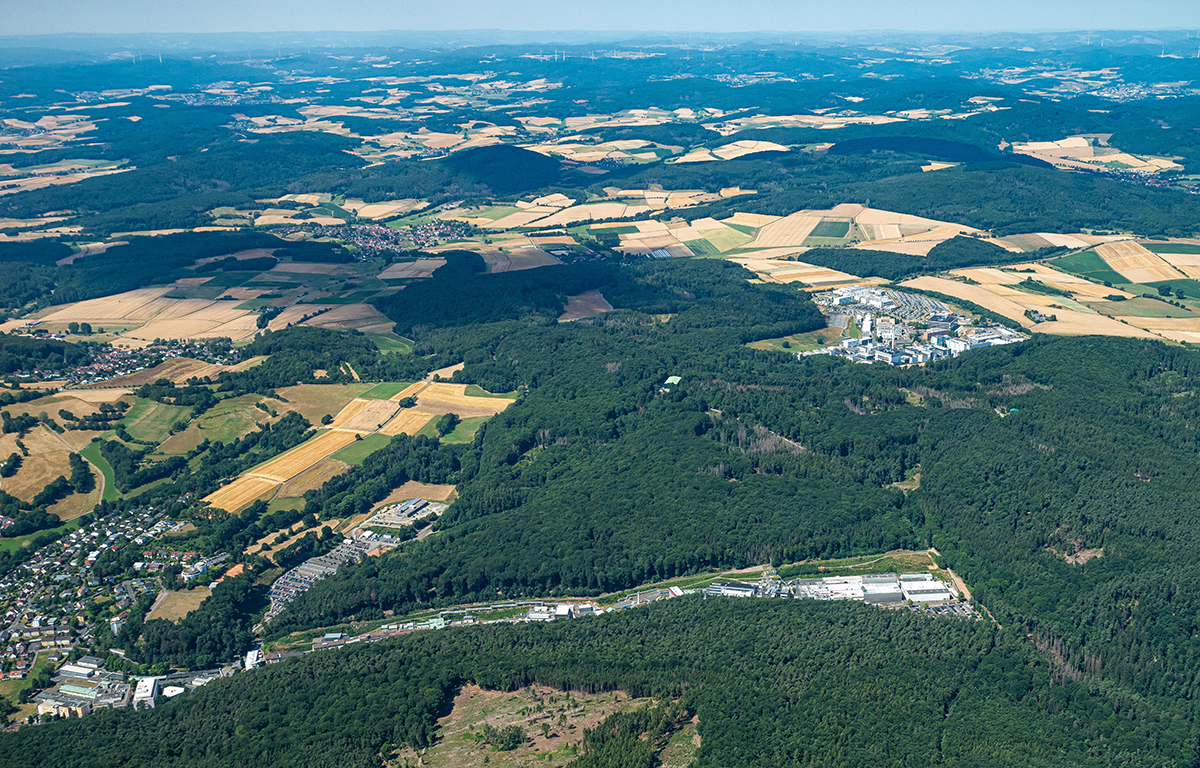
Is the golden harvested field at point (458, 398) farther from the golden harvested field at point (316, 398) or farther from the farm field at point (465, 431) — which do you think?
the golden harvested field at point (316, 398)

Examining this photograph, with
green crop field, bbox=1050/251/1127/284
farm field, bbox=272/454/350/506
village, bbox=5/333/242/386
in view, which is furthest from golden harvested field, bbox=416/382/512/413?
green crop field, bbox=1050/251/1127/284

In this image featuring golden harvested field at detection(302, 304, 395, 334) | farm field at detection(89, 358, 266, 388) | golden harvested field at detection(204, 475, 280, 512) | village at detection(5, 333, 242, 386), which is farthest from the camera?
golden harvested field at detection(302, 304, 395, 334)

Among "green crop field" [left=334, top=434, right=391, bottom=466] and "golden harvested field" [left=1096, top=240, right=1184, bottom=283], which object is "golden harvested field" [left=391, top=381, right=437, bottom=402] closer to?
"green crop field" [left=334, top=434, right=391, bottom=466]

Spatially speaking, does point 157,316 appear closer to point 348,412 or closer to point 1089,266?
point 348,412

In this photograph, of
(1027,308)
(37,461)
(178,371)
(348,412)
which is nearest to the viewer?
(37,461)

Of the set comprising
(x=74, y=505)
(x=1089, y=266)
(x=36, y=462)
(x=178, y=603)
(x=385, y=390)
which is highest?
(x=1089, y=266)

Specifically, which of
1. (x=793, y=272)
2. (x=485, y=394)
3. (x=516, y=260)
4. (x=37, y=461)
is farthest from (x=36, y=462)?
(x=793, y=272)

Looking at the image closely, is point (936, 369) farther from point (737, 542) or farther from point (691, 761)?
point (691, 761)
